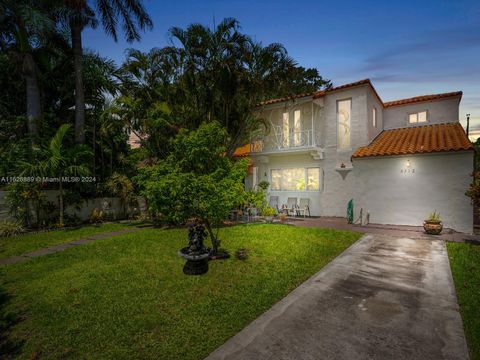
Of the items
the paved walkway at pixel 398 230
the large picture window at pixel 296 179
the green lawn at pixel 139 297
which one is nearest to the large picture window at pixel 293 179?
the large picture window at pixel 296 179

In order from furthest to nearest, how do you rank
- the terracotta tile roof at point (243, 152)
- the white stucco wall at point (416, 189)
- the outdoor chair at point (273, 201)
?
the terracotta tile roof at point (243, 152) → the outdoor chair at point (273, 201) → the white stucco wall at point (416, 189)

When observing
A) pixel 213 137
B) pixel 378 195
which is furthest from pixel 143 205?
pixel 378 195

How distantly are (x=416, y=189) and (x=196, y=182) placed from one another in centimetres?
1043

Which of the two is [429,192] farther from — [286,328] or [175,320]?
[175,320]

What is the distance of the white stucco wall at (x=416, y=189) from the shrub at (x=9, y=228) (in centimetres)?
1602

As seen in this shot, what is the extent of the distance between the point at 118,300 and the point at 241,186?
12.1 ft

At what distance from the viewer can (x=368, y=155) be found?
39.7 ft

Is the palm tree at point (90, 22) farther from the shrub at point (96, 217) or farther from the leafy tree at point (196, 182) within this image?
the leafy tree at point (196, 182)

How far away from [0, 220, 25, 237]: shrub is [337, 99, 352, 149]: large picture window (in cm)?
1672

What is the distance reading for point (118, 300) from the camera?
473 cm

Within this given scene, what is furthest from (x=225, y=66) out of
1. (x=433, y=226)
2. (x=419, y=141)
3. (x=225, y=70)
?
(x=433, y=226)

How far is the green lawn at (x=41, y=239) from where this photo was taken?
8.59 m

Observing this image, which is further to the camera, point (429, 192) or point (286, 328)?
point (429, 192)

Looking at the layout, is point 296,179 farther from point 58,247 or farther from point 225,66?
point 58,247
